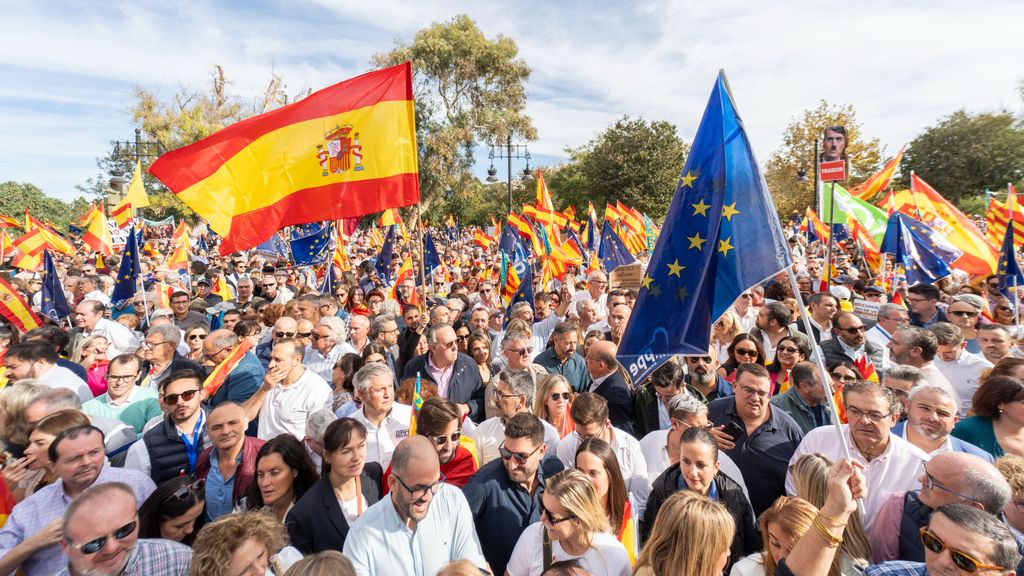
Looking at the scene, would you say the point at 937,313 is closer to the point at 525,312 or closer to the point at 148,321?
the point at 525,312

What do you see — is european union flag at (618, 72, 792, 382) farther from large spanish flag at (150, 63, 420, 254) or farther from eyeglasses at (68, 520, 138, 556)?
eyeglasses at (68, 520, 138, 556)

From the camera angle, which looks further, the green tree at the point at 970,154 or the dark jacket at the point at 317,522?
the green tree at the point at 970,154

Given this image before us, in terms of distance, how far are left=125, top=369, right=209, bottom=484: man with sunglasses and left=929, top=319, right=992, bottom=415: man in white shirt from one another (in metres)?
6.31

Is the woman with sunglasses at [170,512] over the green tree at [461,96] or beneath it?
beneath

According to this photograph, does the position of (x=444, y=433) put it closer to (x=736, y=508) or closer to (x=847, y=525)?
(x=736, y=508)

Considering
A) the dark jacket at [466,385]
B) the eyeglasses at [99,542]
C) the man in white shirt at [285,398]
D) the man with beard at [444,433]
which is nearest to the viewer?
the eyeglasses at [99,542]

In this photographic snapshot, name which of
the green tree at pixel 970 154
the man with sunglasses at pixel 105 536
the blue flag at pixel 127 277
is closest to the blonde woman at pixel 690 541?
the man with sunglasses at pixel 105 536

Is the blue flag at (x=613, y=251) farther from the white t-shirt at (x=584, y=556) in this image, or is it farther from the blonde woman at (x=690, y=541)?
the blonde woman at (x=690, y=541)

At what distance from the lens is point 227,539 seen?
2498 mm

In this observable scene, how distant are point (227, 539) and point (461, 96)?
31.6 m

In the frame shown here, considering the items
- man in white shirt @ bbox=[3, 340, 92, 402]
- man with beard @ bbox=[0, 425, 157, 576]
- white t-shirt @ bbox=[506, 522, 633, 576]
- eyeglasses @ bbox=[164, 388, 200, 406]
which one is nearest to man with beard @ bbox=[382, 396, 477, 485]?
white t-shirt @ bbox=[506, 522, 633, 576]

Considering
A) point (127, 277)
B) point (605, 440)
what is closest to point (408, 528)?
point (605, 440)

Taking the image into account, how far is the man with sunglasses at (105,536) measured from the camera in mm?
2410

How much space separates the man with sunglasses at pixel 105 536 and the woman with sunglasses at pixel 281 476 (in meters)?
0.64
